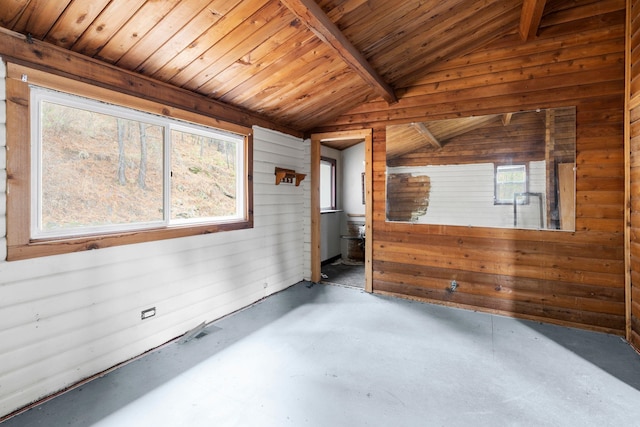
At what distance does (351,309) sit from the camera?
353 cm

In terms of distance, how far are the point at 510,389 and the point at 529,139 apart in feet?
7.90

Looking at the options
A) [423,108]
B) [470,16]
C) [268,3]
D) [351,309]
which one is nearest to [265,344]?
[351,309]

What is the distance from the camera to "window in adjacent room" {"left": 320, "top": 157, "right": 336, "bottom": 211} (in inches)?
244

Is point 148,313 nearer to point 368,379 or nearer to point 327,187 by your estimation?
point 368,379

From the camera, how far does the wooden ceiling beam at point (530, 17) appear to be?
2.67 m

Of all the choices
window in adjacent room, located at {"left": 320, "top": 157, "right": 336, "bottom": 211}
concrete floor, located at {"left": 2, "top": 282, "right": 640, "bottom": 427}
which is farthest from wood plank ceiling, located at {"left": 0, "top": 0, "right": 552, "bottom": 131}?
window in adjacent room, located at {"left": 320, "top": 157, "right": 336, "bottom": 211}

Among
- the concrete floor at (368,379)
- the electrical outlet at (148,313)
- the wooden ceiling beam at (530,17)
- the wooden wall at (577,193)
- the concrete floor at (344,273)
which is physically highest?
the wooden ceiling beam at (530,17)

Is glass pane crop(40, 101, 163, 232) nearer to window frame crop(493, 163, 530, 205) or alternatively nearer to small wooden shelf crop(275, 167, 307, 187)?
small wooden shelf crop(275, 167, 307, 187)

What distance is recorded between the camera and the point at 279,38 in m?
2.38

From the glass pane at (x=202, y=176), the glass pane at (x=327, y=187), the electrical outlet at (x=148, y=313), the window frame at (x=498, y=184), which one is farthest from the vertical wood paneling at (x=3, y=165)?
the glass pane at (x=327, y=187)

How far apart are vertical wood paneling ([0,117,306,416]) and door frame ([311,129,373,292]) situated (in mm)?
865

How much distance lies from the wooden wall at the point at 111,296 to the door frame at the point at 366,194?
34.8 inches

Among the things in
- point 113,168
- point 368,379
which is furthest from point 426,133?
point 113,168

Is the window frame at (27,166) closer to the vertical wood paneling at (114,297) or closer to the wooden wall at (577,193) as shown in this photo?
the vertical wood paneling at (114,297)
